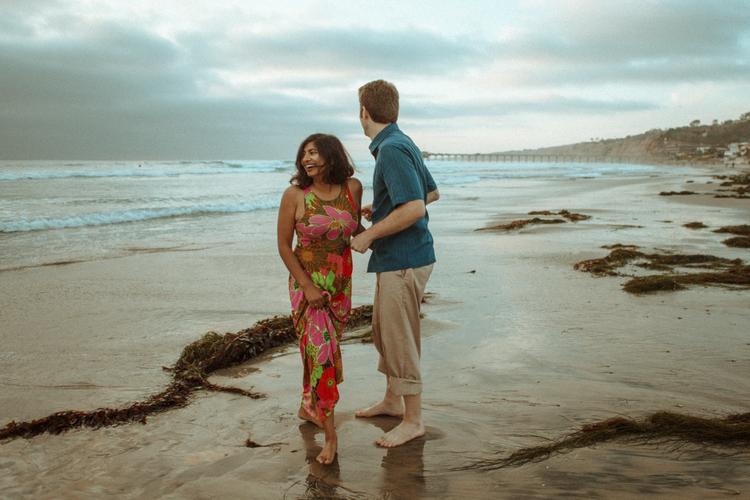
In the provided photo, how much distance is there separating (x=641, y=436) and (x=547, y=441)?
45cm

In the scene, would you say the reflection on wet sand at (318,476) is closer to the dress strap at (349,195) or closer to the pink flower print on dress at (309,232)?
the pink flower print on dress at (309,232)

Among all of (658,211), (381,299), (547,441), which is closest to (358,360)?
(381,299)

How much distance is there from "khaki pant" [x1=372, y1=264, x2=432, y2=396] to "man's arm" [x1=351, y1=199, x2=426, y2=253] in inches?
9.8

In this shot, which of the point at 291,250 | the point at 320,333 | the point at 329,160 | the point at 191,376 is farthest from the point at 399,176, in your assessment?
the point at 191,376

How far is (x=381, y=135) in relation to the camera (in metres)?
3.08

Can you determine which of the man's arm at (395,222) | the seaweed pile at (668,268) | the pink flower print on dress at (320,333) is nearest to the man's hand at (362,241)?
the man's arm at (395,222)

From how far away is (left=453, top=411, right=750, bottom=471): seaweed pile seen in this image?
2.79 metres

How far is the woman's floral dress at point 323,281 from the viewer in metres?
2.96

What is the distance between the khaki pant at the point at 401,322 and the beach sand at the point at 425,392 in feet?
1.00

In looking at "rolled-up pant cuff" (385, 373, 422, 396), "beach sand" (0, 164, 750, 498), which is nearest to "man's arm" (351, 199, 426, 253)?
"rolled-up pant cuff" (385, 373, 422, 396)

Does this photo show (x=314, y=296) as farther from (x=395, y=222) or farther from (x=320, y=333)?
(x=395, y=222)

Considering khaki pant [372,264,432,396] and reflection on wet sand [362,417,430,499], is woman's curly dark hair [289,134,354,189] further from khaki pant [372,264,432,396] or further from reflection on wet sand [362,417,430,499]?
reflection on wet sand [362,417,430,499]

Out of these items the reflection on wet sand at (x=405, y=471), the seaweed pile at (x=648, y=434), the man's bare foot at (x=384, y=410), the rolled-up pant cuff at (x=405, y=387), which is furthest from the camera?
the man's bare foot at (x=384, y=410)

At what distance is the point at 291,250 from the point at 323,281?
0.71ft
